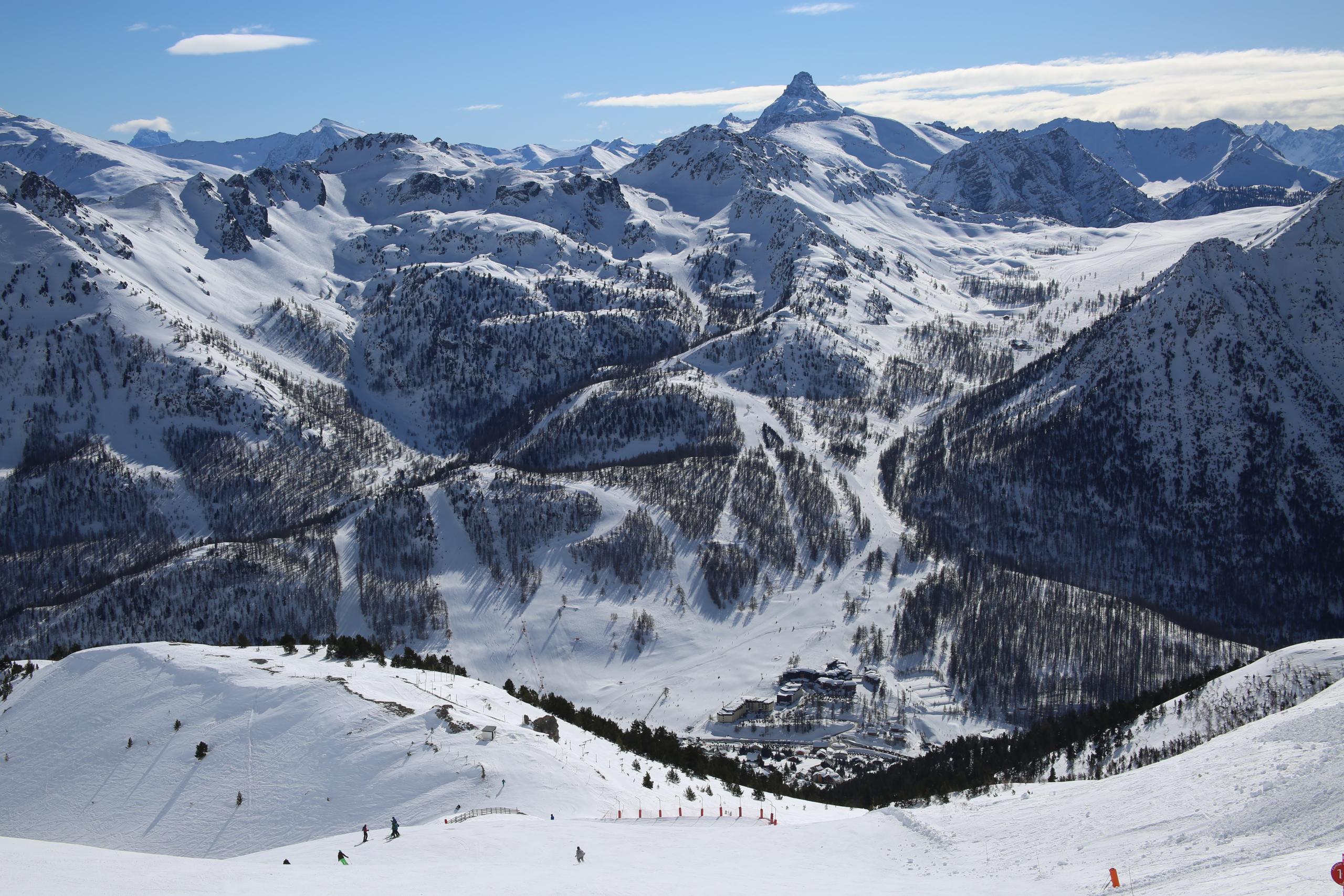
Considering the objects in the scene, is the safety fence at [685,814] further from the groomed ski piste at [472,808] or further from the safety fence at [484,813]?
the safety fence at [484,813]

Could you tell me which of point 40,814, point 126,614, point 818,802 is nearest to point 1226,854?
point 818,802

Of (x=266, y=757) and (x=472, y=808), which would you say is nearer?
(x=472, y=808)

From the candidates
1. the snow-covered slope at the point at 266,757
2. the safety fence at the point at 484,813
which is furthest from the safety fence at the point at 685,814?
the safety fence at the point at 484,813

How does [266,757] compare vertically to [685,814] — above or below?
above

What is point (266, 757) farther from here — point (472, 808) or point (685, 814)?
point (685, 814)

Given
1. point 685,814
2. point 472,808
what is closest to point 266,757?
point 472,808

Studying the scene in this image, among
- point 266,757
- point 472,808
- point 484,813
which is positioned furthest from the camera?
point 266,757

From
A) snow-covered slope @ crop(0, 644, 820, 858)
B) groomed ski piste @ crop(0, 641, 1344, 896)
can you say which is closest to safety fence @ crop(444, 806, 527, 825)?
groomed ski piste @ crop(0, 641, 1344, 896)

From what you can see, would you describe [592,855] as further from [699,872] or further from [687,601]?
[687,601]

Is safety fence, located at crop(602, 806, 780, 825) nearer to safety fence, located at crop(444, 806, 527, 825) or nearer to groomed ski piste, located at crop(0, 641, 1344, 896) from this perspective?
groomed ski piste, located at crop(0, 641, 1344, 896)
